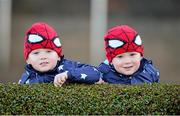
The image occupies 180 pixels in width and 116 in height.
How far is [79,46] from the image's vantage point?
482 inches

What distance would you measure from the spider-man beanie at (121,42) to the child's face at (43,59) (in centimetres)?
44

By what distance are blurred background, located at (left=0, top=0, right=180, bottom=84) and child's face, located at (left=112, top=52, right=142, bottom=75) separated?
6.34m

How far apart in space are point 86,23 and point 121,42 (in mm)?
6658

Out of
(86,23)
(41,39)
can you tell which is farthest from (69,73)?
(86,23)

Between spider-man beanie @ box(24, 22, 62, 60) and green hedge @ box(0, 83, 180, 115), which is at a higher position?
spider-man beanie @ box(24, 22, 62, 60)

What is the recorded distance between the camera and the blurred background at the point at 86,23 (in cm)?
1220

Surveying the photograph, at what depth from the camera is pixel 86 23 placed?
485 inches

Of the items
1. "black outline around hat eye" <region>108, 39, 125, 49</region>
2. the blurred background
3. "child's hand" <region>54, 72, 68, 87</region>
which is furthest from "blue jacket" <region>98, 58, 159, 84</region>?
the blurred background

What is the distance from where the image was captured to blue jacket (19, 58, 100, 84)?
539 centimetres

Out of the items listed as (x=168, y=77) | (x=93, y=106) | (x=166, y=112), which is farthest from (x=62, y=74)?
(x=168, y=77)

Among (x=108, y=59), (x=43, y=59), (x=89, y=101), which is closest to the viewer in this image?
(x=89, y=101)

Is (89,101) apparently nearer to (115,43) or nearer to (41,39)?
(115,43)

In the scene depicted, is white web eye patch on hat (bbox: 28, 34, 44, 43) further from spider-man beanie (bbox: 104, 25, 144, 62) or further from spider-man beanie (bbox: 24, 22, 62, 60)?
spider-man beanie (bbox: 104, 25, 144, 62)

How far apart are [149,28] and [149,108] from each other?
742cm
